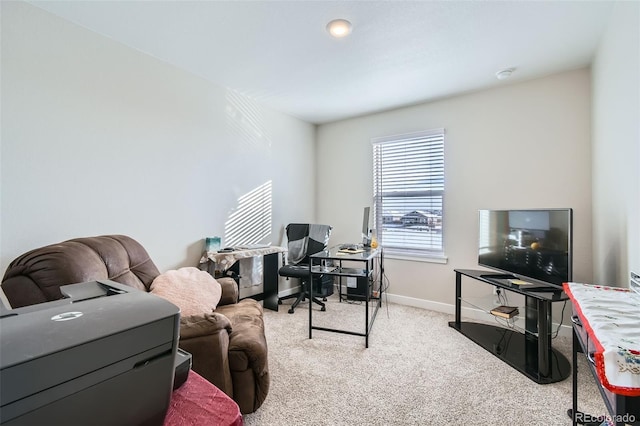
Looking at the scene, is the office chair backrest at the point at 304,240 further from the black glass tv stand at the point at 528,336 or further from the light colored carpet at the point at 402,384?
the black glass tv stand at the point at 528,336

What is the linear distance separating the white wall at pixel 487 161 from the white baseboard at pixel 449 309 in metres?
0.02

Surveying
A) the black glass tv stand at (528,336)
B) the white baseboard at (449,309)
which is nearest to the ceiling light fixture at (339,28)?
the black glass tv stand at (528,336)

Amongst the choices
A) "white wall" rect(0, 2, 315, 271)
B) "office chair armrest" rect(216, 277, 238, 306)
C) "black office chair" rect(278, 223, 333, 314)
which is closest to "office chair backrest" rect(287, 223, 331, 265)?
"black office chair" rect(278, 223, 333, 314)

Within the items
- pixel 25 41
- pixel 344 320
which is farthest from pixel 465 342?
pixel 25 41

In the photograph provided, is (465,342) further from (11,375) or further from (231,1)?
(231,1)

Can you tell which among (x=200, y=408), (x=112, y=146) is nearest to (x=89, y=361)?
(x=200, y=408)

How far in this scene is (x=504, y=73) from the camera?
8.83 ft

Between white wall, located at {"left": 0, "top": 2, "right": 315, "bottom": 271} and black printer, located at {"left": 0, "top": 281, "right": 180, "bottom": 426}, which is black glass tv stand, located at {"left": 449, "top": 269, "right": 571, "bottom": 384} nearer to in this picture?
black printer, located at {"left": 0, "top": 281, "right": 180, "bottom": 426}

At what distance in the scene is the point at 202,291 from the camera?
203cm

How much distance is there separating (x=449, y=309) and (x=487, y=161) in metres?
1.70

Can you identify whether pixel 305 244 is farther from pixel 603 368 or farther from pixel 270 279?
pixel 603 368

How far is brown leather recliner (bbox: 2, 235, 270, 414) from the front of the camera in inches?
54.7

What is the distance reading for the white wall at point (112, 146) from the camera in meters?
1.77

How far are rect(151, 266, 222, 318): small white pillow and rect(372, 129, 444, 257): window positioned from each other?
2343mm
